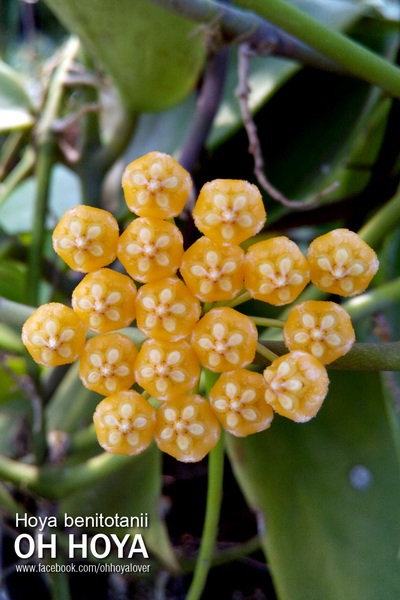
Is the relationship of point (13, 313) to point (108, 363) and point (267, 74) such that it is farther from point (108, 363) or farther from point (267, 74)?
point (267, 74)

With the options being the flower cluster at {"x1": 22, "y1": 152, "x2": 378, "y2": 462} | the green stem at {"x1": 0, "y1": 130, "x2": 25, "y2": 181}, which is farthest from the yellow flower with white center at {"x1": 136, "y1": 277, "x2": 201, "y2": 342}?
the green stem at {"x1": 0, "y1": 130, "x2": 25, "y2": 181}

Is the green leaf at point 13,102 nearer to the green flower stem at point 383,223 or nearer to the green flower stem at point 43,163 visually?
the green flower stem at point 43,163

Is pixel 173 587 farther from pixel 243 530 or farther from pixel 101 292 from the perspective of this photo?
pixel 101 292

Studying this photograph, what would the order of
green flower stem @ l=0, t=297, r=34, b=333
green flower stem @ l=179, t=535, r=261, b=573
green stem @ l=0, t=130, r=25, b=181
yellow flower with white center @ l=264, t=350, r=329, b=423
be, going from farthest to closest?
1. green stem @ l=0, t=130, r=25, b=181
2. green flower stem @ l=179, t=535, r=261, b=573
3. green flower stem @ l=0, t=297, r=34, b=333
4. yellow flower with white center @ l=264, t=350, r=329, b=423

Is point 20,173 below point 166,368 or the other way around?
below

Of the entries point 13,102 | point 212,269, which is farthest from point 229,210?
point 13,102

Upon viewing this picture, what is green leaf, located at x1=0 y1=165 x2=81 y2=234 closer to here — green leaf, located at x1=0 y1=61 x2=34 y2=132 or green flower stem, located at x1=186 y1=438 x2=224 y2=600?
green leaf, located at x1=0 y1=61 x2=34 y2=132

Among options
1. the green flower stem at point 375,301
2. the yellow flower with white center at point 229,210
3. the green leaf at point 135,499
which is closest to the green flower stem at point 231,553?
the green leaf at point 135,499
